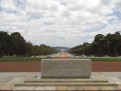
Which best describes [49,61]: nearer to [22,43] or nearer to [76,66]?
[76,66]

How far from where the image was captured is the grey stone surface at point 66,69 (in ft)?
53.6

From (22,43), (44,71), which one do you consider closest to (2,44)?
(22,43)

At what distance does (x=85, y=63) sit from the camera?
53.5ft

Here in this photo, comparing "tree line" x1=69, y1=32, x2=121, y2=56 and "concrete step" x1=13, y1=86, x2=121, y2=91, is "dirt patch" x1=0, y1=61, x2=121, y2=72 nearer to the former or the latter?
"concrete step" x1=13, y1=86, x2=121, y2=91

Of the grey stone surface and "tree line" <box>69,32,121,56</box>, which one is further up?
"tree line" <box>69,32,121,56</box>

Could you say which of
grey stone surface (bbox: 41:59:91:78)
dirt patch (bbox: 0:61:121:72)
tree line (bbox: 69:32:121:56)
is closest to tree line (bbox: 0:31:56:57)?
tree line (bbox: 69:32:121:56)

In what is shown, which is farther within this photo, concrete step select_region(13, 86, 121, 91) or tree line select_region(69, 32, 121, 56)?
tree line select_region(69, 32, 121, 56)

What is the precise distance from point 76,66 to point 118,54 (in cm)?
8813

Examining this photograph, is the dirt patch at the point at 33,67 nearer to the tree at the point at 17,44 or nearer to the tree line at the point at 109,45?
Result: the tree at the point at 17,44

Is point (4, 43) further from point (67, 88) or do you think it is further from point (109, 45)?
point (67, 88)

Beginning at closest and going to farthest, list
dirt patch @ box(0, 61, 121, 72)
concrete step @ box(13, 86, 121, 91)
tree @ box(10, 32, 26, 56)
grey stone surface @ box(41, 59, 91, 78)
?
concrete step @ box(13, 86, 121, 91)
grey stone surface @ box(41, 59, 91, 78)
dirt patch @ box(0, 61, 121, 72)
tree @ box(10, 32, 26, 56)

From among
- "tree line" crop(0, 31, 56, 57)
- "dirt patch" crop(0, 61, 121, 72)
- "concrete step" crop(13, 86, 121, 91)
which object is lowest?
"concrete step" crop(13, 86, 121, 91)

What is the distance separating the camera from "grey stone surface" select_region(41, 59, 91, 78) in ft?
53.6

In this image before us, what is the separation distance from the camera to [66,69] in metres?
16.3
